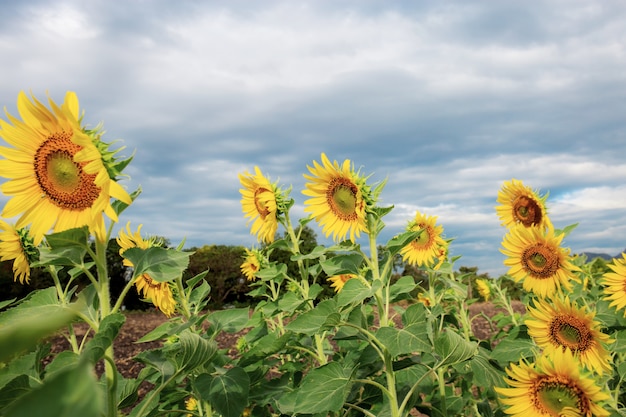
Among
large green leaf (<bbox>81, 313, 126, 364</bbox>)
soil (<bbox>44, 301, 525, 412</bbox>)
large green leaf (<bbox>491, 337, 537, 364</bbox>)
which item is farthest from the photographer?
soil (<bbox>44, 301, 525, 412</bbox>)

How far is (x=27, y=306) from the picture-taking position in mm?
2064

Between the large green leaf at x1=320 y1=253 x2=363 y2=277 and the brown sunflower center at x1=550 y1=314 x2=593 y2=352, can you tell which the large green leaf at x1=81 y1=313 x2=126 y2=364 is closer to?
the large green leaf at x1=320 y1=253 x2=363 y2=277

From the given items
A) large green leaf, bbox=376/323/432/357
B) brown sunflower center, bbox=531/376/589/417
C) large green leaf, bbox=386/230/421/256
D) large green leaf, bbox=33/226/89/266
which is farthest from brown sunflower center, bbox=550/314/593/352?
large green leaf, bbox=33/226/89/266

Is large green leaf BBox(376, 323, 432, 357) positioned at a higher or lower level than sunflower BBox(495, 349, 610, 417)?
higher

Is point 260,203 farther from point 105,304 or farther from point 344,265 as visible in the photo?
point 105,304

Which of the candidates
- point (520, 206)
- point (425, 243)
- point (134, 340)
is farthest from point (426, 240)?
point (134, 340)

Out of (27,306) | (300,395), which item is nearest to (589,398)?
(300,395)

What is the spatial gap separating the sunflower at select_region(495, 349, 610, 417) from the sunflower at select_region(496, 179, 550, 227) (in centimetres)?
152

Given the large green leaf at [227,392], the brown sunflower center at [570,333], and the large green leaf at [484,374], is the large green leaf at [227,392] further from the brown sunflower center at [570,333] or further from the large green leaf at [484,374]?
the brown sunflower center at [570,333]

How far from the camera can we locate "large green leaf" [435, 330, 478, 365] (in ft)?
7.91

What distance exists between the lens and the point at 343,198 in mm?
3059

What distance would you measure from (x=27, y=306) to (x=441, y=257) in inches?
129

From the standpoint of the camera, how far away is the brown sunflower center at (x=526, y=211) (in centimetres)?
397

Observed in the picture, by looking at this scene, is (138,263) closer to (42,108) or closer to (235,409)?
(42,108)
